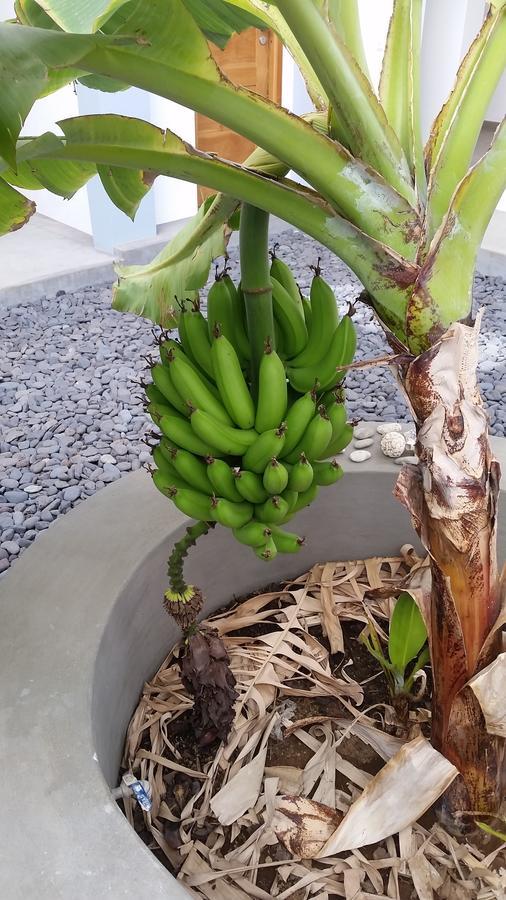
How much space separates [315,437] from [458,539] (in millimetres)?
200

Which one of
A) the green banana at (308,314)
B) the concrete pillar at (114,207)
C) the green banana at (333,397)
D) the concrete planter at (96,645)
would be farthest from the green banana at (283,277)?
the concrete pillar at (114,207)

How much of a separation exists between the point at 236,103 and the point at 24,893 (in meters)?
0.73

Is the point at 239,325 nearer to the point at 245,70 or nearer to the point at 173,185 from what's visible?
the point at 173,185

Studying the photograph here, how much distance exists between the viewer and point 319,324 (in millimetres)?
924

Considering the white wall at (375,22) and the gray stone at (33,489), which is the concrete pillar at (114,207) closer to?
the white wall at (375,22)

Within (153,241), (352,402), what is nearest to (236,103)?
(352,402)

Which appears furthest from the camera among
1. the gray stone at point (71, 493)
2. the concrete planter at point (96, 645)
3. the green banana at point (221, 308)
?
the gray stone at point (71, 493)

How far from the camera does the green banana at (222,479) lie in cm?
81

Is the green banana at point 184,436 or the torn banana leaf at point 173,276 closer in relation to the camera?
the green banana at point 184,436

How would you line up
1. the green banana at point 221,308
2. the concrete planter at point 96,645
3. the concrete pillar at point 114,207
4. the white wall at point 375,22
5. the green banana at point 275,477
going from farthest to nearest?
the white wall at point 375,22 < the concrete pillar at point 114,207 < the green banana at point 221,308 < the green banana at point 275,477 < the concrete planter at point 96,645

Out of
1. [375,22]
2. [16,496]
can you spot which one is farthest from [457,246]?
[375,22]

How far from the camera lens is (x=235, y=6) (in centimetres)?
77

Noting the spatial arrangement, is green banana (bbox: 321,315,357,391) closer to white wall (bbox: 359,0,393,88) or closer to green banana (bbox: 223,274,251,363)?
green banana (bbox: 223,274,251,363)

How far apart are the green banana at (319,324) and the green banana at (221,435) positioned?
0.49 feet
